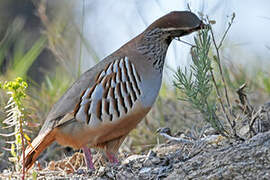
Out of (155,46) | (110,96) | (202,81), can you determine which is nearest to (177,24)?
(155,46)

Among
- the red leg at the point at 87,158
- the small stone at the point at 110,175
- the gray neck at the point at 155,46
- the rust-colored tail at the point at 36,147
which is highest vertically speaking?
the gray neck at the point at 155,46

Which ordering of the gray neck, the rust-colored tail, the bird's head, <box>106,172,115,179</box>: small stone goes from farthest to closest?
the gray neck → the bird's head → the rust-colored tail → <box>106,172,115,179</box>: small stone

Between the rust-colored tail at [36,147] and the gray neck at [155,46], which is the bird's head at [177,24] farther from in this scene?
the rust-colored tail at [36,147]

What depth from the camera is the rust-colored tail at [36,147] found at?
11.4ft

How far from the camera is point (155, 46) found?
12.5 feet

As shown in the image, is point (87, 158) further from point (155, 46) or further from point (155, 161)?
point (155, 46)

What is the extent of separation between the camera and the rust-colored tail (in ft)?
11.4

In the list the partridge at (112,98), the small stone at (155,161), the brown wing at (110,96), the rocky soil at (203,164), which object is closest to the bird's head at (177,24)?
the partridge at (112,98)

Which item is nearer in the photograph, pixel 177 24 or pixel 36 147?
pixel 36 147

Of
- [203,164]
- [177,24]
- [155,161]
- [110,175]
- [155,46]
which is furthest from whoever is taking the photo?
[155,46]

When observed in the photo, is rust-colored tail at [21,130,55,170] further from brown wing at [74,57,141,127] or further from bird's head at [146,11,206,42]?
bird's head at [146,11,206,42]

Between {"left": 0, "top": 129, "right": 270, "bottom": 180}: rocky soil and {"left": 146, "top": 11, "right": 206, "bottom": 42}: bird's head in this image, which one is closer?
{"left": 0, "top": 129, "right": 270, "bottom": 180}: rocky soil

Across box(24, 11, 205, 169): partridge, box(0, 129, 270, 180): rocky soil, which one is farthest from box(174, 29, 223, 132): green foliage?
box(24, 11, 205, 169): partridge

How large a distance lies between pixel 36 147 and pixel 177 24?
141 cm
